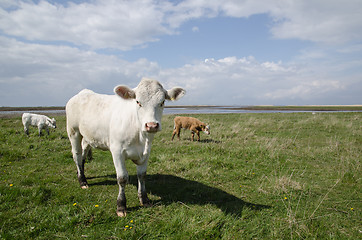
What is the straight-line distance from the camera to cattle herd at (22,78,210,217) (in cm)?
387

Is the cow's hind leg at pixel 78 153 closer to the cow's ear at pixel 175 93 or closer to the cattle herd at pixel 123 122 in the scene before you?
the cattle herd at pixel 123 122

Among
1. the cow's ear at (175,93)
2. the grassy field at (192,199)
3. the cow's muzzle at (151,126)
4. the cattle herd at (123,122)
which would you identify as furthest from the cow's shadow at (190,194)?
the cow's ear at (175,93)

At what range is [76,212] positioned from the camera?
4035mm

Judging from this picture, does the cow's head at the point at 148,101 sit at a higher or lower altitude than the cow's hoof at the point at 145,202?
higher

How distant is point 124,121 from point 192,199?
2450mm

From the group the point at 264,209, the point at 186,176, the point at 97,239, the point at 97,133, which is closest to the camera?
the point at 97,239

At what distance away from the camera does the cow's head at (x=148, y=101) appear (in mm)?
3658

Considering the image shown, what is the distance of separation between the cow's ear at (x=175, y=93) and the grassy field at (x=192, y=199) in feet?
7.59

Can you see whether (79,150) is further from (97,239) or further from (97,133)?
(97,239)

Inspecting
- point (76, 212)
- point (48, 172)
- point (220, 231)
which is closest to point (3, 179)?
point (48, 172)

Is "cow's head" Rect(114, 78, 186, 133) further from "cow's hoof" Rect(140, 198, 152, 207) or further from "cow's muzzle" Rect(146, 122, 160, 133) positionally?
"cow's hoof" Rect(140, 198, 152, 207)

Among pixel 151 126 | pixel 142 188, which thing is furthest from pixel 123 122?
pixel 142 188

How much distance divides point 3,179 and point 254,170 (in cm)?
755

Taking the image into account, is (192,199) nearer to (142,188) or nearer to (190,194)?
(190,194)
